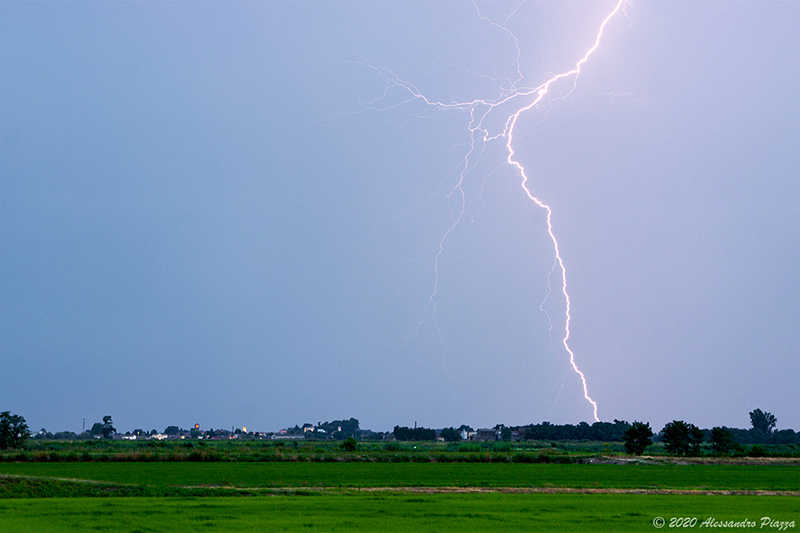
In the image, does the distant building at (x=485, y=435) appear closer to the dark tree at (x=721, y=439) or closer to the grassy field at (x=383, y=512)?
the dark tree at (x=721, y=439)

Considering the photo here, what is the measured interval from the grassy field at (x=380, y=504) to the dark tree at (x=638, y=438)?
126ft

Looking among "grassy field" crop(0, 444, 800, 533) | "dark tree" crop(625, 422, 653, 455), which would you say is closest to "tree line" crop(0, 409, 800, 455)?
"dark tree" crop(625, 422, 653, 455)

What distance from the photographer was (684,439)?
73.8m

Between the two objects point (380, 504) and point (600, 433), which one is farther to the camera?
point (600, 433)

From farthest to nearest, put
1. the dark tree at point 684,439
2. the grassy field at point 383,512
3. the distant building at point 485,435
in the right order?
the distant building at point 485,435
the dark tree at point 684,439
the grassy field at point 383,512

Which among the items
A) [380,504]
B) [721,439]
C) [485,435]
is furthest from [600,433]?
[380,504]

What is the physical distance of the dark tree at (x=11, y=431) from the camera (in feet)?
248

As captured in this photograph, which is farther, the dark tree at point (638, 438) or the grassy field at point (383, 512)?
the dark tree at point (638, 438)

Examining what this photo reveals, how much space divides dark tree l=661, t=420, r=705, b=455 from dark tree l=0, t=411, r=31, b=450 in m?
69.9

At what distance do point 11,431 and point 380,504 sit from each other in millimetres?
68355

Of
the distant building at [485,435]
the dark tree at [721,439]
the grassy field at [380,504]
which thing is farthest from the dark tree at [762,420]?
the grassy field at [380,504]

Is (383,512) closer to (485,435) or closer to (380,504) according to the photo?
(380,504)

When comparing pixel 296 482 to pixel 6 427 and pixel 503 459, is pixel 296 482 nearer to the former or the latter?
pixel 503 459

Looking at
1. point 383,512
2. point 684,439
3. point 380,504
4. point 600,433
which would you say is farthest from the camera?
point 600,433
